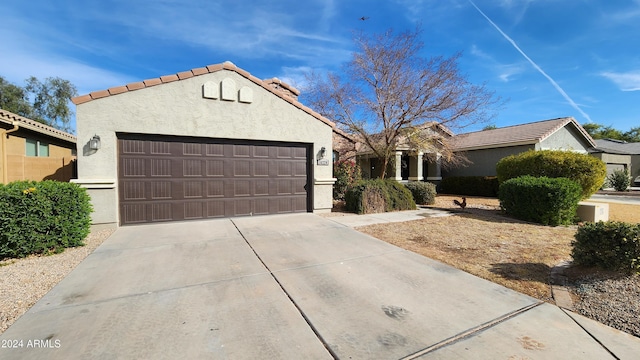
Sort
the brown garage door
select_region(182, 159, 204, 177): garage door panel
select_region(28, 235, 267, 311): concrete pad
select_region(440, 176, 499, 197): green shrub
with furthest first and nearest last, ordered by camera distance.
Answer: select_region(440, 176, 499, 197): green shrub < select_region(182, 159, 204, 177): garage door panel < the brown garage door < select_region(28, 235, 267, 311): concrete pad

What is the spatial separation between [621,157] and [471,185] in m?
17.3

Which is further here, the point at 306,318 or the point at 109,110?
the point at 109,110

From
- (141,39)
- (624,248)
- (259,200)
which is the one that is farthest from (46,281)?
(141,39)

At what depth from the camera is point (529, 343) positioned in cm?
241

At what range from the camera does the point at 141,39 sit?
958 centimetres

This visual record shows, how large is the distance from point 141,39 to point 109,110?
443 cm

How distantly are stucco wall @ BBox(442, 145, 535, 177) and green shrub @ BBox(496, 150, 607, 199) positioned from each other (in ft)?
21.0

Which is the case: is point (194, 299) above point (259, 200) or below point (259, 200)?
below

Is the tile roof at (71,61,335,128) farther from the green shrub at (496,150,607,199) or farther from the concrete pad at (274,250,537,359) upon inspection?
the green shrub at (496,150,607,199)

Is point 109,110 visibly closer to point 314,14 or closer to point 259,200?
point 259,200

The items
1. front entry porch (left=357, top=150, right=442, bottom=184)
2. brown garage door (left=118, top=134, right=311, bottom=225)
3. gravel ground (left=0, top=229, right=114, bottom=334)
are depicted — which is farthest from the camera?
front entry porch (left=357, top=150, right=442, bottom=184)

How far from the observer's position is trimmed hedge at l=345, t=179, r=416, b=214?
948 cm

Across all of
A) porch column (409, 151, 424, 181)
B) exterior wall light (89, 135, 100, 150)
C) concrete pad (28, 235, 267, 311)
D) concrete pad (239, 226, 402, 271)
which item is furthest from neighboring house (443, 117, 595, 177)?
exterior wall light (89, 135, 100, 150)

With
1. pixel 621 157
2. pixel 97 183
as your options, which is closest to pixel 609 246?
pixel 97 183
